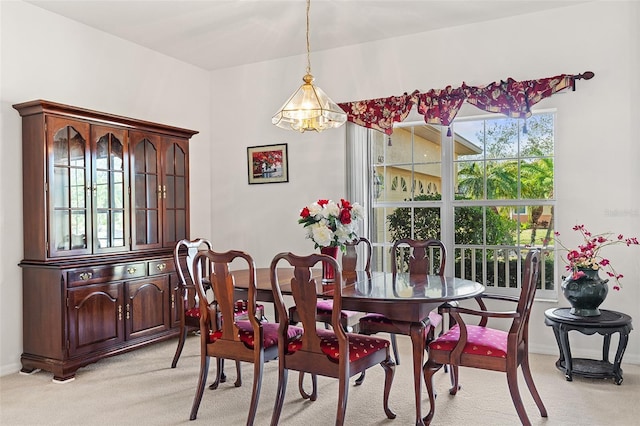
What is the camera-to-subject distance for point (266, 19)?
4.35 metres

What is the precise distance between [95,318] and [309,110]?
7.40ft

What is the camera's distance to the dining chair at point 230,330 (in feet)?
9.22

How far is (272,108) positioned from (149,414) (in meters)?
3.40

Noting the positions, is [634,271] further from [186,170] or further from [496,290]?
[186,170]

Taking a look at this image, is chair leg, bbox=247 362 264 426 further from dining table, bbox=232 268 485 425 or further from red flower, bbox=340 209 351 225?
red flower, bbox=340 209 351 225

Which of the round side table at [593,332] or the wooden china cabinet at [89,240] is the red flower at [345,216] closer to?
the round side table at [593,332]

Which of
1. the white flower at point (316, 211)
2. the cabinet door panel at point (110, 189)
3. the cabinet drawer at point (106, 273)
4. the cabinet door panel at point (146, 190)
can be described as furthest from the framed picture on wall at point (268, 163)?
the white flower at point (316, 211)

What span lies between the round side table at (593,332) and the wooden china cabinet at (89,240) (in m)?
3.14

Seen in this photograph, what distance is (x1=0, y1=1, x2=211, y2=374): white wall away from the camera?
385 cm

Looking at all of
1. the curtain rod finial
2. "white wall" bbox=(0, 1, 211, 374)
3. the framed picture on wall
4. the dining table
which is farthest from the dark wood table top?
the framed picture on wall

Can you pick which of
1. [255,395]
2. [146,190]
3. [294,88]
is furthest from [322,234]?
[294,88]

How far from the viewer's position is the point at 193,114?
18.5 feet

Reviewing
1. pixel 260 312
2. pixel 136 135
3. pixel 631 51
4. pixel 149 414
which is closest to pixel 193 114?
pixel 136 135

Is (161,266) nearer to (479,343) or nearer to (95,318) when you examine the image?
(95,318)
